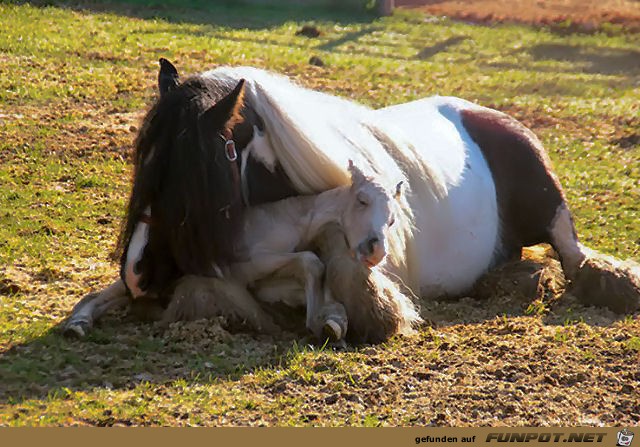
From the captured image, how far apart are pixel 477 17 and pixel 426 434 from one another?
20813 millimetres

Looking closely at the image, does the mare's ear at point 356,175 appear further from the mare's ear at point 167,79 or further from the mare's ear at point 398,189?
the mare's ear at point 167,79

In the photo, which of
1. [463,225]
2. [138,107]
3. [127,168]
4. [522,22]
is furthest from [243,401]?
[522,22]

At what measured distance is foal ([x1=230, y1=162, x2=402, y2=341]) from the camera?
201 inches

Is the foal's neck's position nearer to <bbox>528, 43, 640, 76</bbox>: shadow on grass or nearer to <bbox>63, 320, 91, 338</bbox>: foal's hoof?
<bbox>63, 320, 91, 338</bbox>: foal's hoof

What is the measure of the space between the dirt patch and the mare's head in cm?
1841

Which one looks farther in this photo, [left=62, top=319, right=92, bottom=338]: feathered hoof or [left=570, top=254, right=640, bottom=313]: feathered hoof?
[left=570, top=254, right=640, bottom=313]: feathered hoof

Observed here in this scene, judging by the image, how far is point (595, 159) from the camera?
1043 cm

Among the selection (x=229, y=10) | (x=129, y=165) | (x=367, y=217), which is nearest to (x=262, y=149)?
(x=367, y=217)

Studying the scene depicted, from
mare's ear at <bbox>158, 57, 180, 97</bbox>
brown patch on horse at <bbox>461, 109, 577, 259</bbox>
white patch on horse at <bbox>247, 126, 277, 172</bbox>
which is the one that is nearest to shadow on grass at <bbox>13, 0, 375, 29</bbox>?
brown patch on horse at <bbox>461, 109, 577, 259</bbox>

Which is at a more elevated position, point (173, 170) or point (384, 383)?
point (173, 170)

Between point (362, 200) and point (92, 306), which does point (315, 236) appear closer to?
point (362, 200)

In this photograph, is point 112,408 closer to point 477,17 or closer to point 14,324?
point 14,324

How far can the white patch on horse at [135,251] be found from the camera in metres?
5.04

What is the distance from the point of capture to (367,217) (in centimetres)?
518
